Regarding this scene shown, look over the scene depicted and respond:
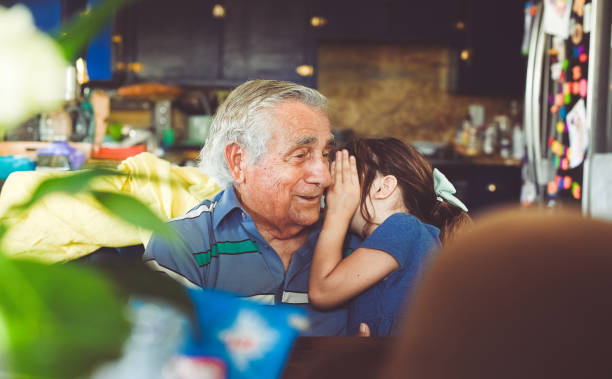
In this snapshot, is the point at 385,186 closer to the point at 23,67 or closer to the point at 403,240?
the point at 403,240

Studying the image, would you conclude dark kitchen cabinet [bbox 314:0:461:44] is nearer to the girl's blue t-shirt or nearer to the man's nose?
the man's nose

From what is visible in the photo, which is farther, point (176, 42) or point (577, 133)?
point (176, 42)

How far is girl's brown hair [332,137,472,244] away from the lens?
4.82 feet

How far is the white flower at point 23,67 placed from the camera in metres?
0.37

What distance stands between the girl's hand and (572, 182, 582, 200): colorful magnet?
5.33 feet

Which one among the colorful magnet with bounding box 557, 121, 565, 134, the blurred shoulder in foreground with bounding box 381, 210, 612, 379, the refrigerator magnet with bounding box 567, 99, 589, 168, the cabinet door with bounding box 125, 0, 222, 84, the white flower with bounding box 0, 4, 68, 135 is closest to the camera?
the blurred shoulder in foreground with bounding box 381, 210, 612, 379

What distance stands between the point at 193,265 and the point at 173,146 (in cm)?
331

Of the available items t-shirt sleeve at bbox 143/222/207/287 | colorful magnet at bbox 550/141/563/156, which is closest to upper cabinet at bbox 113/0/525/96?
colorful magnet at bbox 550/141/563/156

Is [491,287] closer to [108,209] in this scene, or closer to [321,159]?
Answer: [108,209]

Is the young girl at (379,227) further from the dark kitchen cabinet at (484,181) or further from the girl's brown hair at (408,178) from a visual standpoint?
the dark kitchen cabinet at (484,181)

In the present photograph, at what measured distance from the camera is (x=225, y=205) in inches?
53.5

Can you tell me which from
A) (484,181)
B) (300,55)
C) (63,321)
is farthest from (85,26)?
(300,55)

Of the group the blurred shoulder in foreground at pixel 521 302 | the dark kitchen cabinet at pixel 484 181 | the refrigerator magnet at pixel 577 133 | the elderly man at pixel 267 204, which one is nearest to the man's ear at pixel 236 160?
the elderly man at pixel 267 204

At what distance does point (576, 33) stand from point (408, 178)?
1.76m
